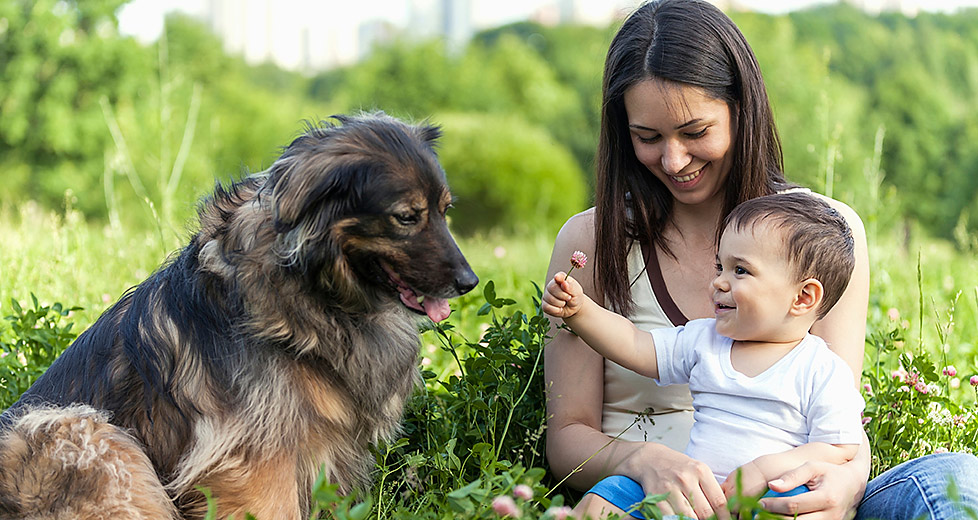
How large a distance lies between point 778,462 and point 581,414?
0.83 metres

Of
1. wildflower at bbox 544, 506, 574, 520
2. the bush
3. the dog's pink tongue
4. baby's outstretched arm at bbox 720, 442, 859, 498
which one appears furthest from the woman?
the bush

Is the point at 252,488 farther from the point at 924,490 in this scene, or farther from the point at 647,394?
the point at 924,490

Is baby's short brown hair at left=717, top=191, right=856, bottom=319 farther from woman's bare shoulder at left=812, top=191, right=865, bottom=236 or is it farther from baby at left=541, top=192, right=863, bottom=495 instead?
woman's bare shoulder at left=812, top=191, right=865, bottom=236

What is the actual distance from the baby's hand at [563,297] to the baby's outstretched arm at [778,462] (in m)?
0.71

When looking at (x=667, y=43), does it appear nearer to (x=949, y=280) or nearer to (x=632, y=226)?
(x=632, y=226)

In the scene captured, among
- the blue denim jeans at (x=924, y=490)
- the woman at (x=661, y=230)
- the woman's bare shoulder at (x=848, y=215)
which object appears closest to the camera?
the blue denim jeans at (x=924, y=490)

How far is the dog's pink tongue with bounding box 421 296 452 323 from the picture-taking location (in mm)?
2770

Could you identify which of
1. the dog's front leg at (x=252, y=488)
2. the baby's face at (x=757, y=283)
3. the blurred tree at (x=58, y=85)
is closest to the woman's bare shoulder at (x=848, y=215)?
the baby's face at (x=757, y=283)

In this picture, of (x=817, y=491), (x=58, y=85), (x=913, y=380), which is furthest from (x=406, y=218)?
(x=58, y=85)

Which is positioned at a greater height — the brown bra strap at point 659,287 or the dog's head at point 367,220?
the dog's head at point 367,220

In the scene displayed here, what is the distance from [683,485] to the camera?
2619mm

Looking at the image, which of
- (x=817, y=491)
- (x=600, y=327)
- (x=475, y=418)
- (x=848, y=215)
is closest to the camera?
(x=817, y=491)

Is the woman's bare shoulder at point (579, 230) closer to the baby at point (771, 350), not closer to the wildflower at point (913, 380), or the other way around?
the baby at point (771, 350)

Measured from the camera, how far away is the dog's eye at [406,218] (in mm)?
2686
